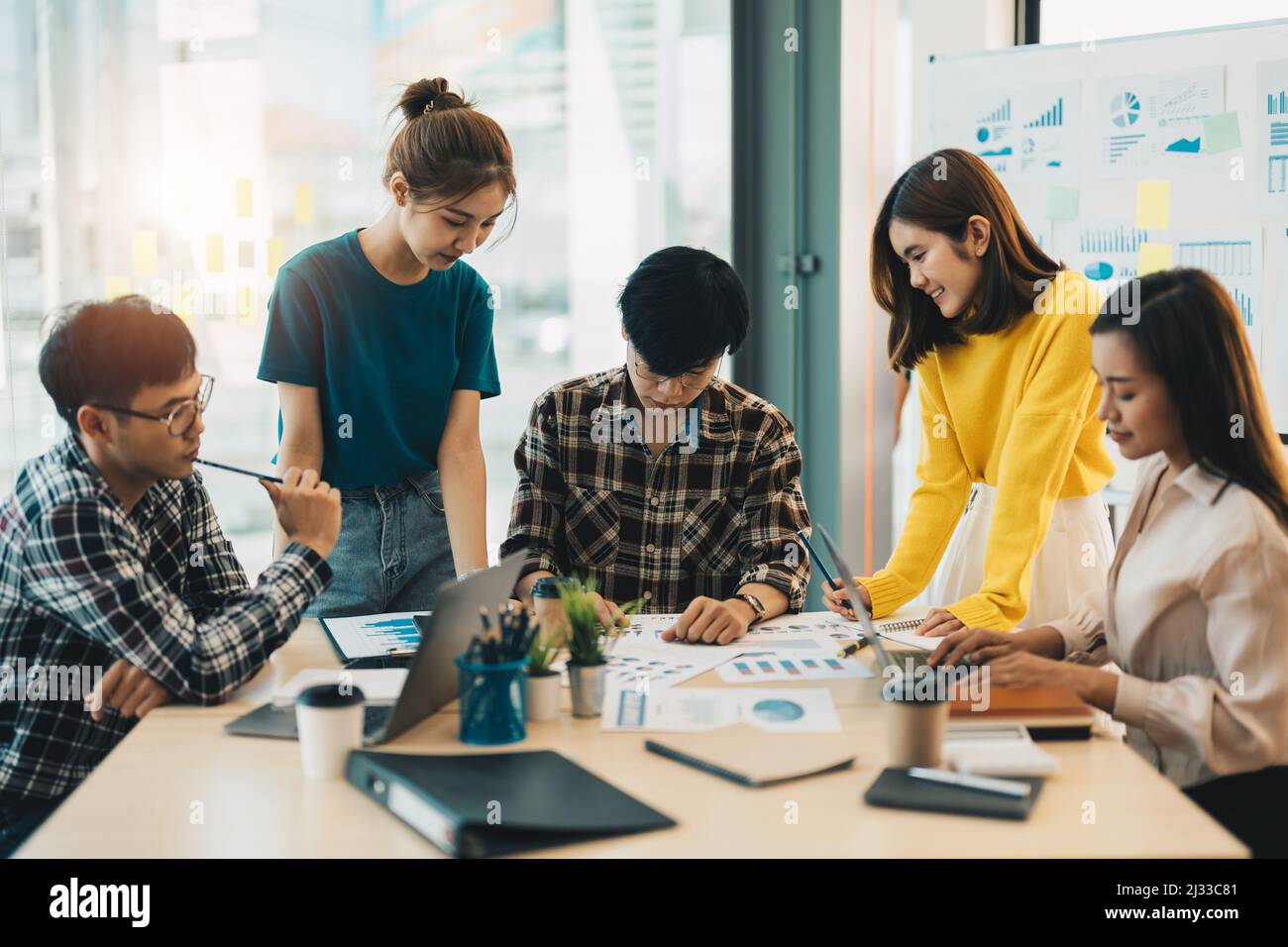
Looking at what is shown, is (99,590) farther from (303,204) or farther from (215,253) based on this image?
(303,204)

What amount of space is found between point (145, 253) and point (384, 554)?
3.52ft

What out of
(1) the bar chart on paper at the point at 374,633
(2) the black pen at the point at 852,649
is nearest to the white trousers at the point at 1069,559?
(2) the black pen at the point at 852,649

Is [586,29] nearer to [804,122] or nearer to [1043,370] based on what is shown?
[804,122]

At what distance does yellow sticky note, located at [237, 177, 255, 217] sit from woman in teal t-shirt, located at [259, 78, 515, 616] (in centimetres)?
74

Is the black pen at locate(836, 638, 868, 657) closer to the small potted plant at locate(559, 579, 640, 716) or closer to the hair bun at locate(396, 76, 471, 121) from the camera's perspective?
the small potted plant at locate(559, 579, 640, 716)

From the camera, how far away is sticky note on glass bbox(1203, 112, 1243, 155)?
3.08 m

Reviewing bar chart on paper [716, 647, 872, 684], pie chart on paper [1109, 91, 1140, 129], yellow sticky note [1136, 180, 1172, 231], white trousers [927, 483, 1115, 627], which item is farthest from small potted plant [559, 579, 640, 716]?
pie chart on paper [1109, 91, 1140, 129]

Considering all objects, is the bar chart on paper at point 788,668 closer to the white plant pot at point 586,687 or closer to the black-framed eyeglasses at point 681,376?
the white plant pot at point 586,687

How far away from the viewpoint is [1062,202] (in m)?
3.39

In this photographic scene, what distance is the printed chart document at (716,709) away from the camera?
1521 millimetres

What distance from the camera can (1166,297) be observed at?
5.46 feet

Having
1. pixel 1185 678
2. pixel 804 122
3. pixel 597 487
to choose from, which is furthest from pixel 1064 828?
pixel 804 122

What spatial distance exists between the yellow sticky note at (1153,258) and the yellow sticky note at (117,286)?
2.55m

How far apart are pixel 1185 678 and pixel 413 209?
146cm
